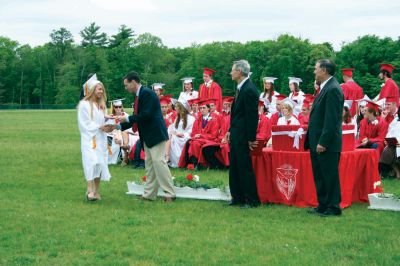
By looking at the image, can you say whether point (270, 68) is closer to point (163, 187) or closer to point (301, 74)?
point (301, 74)

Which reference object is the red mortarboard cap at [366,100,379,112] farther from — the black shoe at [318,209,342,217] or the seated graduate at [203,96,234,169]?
the black shoe at [318,209,342,217]

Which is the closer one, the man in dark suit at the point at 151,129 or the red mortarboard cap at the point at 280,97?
the man in dark suit at the point at 151,129

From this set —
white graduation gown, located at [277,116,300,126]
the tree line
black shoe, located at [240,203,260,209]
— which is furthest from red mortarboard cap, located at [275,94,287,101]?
the tree line

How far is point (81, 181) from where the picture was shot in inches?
460

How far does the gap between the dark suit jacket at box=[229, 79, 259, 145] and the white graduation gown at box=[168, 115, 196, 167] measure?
16.9ft

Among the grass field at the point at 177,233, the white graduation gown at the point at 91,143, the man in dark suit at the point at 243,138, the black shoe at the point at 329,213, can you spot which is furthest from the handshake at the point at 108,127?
the black shoe at the point at 329,213

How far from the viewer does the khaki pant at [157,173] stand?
9375 millimetres

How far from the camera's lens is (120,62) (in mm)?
99312

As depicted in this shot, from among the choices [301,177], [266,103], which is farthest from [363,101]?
[301,177]

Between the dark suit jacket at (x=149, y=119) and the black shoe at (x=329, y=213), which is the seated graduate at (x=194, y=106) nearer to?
the dark suit jacket at (x=149, y=119)

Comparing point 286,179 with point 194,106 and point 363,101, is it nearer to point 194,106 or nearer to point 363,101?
point 363,101

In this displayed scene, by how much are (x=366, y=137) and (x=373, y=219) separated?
476 cm

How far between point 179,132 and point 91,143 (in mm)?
5135

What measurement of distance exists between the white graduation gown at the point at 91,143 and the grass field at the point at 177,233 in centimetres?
53
